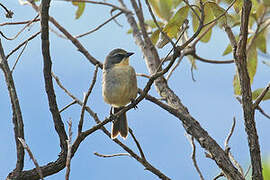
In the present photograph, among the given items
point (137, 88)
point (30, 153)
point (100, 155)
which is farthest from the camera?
point (137, 88)

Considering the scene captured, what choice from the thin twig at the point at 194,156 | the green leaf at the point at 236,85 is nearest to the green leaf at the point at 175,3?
→ the green leaf at the point at 236,85

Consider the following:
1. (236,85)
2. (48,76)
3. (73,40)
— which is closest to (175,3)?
(236,85)

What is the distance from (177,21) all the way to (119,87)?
4.81ft

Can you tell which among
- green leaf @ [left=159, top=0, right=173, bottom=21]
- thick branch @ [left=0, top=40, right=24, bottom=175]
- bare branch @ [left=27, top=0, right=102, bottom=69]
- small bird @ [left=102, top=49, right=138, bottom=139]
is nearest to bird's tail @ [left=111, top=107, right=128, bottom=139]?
small bird @ [left=102, top=49, right=138, bottom=139]

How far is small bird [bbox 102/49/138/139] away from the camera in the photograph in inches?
148

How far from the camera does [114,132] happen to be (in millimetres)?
3869

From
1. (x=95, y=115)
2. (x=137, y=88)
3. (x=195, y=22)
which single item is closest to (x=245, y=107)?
(x=195, y=22)

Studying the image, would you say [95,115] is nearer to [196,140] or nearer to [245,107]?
[196,140]

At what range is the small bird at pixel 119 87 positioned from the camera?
12.3 feet

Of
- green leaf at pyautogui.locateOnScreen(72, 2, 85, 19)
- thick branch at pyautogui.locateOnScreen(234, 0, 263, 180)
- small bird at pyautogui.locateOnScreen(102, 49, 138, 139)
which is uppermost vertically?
green leaf at pyautogui.locateOnScreen(72, 2, 85, 19)

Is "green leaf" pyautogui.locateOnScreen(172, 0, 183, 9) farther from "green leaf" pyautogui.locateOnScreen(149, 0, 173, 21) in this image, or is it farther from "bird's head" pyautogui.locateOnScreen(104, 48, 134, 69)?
"bird's head" pyautogui.locateOnScreen(104, 48, 134, 69)

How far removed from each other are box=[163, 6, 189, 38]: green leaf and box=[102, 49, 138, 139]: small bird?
4.50 feet

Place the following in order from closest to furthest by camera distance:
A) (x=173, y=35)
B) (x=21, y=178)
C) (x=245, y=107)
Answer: (x=21, y=178)
(x=173, y=35)
(x=245, y=107)

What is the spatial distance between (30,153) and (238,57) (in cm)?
142
